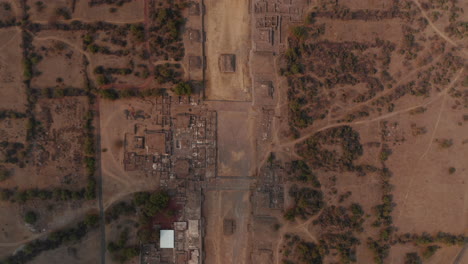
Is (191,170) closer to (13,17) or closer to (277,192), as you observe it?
(277,192)

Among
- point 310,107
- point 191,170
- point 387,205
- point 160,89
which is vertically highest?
point 160,89

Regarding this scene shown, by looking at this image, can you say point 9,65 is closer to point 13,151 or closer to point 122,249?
point 13,151

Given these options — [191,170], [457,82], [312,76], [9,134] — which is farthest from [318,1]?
[9,134]

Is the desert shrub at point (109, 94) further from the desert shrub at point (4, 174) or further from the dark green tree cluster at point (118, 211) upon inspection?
the desert shrub at point (4, 174)

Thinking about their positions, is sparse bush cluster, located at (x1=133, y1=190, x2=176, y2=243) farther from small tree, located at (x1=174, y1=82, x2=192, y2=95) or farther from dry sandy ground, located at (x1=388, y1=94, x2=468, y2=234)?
dry sandy ground, located at (x1=388, y1=94, x2=468, y2=234)

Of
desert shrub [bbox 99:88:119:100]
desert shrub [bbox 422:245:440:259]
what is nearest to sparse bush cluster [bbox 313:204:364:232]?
desert shrub [bbox 422:245:440:259]

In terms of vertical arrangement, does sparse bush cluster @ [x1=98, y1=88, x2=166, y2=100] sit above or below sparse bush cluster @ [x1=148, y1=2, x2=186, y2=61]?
below

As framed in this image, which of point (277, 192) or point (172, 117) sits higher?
point (172, 117)
